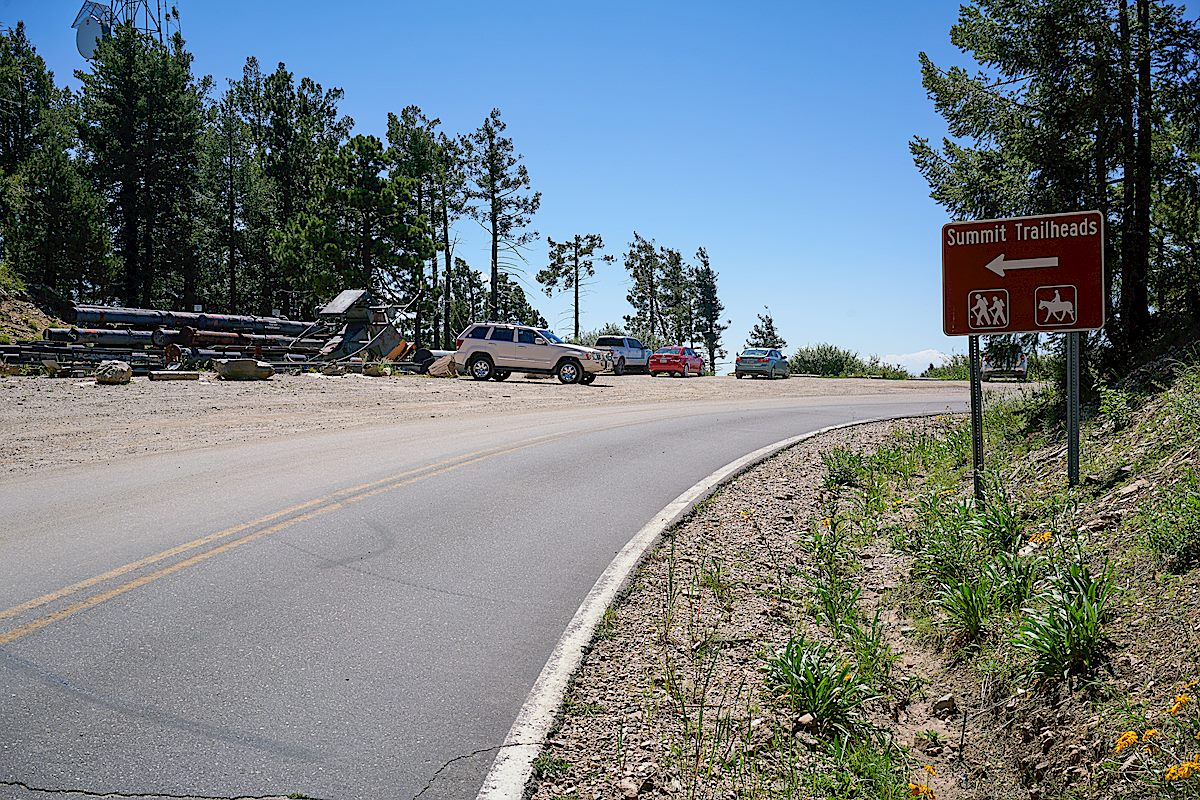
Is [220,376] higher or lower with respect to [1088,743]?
higher

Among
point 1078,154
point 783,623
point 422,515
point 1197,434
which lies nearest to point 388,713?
point 783,623

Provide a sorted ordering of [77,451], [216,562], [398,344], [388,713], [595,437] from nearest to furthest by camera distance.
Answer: [388,713] < [216,562] < [77,451] < [595,437] < [398,344]

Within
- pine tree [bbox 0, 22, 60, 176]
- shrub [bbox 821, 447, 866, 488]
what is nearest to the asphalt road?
shrub [bbox 821, 447, 866, 488]

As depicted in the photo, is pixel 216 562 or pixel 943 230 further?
pixel 943 230

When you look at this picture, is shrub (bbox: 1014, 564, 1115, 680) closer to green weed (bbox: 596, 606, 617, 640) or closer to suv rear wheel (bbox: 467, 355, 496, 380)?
green weed (bbox: 596, 606, 617, 640)

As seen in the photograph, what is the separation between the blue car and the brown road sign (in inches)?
1195

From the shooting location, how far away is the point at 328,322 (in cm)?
3412

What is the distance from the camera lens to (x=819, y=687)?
4320mm

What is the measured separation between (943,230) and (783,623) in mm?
3567

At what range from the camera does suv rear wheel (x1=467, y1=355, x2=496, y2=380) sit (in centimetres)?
2931

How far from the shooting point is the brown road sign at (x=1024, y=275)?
6531mm

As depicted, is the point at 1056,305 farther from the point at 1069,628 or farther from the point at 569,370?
the point at 569,370

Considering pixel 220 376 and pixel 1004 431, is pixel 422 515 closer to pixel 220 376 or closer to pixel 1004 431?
pixel 1004 431

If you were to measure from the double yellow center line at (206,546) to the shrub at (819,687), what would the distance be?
4.17m
